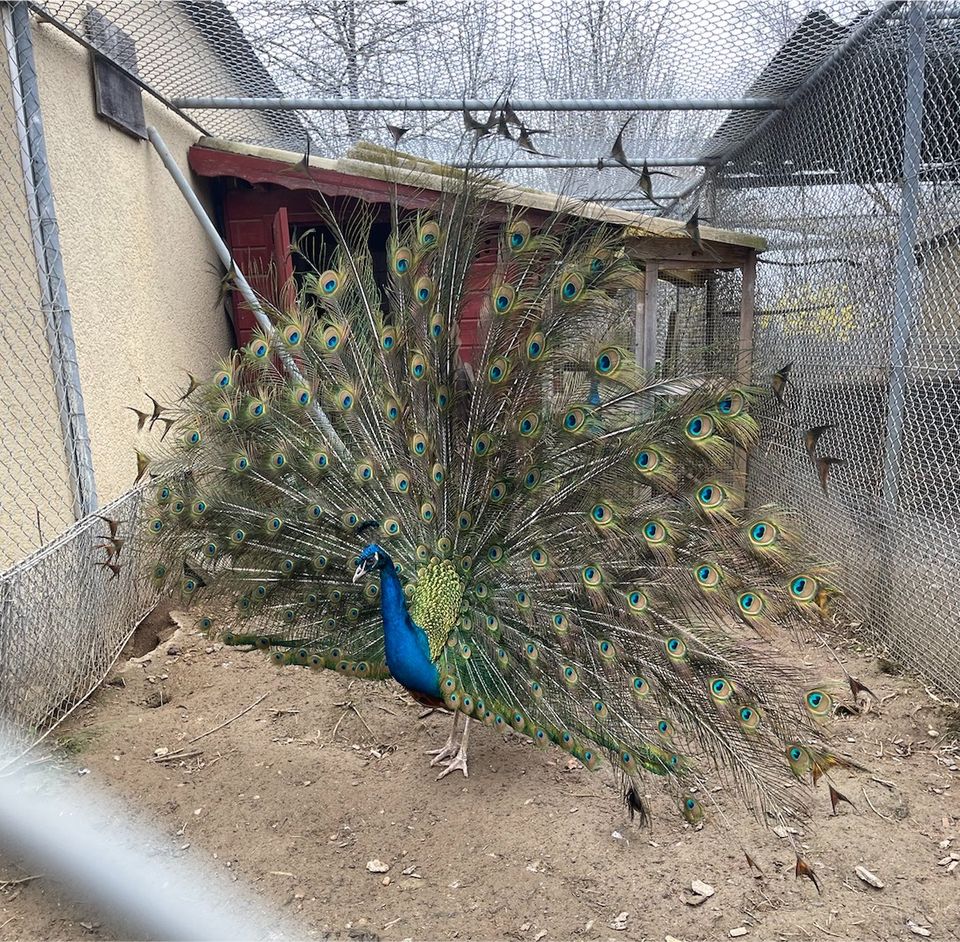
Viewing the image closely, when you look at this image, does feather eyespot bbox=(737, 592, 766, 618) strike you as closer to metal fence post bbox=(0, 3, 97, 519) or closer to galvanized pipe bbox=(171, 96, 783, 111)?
metal fence post bbox=(0, 3, 97, 519)

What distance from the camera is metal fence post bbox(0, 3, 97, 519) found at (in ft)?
12.0

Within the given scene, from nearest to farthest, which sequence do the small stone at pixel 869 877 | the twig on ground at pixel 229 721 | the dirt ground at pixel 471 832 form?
the dirt ground at pixel 471 832 < the small stone at pixel 869 877 < the twig on ground at pixel 229 721

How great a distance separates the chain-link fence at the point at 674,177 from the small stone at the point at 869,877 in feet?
4.74

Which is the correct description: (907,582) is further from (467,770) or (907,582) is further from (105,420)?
(105,420)

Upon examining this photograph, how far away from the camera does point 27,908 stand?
2.62 meters

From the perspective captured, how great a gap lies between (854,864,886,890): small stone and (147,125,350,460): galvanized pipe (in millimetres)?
2581

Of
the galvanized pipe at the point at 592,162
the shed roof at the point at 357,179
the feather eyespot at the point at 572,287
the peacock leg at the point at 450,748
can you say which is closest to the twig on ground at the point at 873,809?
the peacock leg at the point at 450,748

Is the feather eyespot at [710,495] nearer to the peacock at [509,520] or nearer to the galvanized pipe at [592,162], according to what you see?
the peacock at [509,520]

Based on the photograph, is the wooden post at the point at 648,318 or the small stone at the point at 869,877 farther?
the wooden post at the point at 648,318

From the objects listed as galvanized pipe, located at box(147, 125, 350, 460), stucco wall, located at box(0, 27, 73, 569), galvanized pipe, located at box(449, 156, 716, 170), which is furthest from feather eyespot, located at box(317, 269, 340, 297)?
galvanized pipe, located at box(449, 156, 716, 170)

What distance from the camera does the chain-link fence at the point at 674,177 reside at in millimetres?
3791

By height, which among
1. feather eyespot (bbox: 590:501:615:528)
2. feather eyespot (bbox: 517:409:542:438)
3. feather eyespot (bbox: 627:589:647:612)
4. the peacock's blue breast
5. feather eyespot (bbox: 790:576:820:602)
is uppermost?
feather eyespot (bbox: 517:409:542:438)

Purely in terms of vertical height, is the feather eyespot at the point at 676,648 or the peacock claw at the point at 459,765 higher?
the feather eyespot at the point at 676,648

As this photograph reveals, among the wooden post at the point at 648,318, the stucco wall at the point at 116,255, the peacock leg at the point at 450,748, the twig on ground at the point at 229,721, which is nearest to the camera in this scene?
the peacock leg at the point at 450,748
